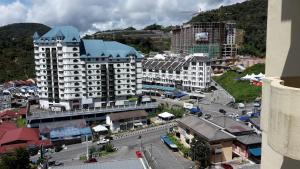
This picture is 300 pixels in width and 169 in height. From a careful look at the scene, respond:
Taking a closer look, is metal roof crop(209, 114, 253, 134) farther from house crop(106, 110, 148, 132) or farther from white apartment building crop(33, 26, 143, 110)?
white apartment building crop(33, 26, 143, 110)

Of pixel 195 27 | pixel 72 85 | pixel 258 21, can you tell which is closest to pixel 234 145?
pixel 72 85

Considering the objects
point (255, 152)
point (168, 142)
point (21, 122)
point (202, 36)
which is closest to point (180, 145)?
point (168, 142)

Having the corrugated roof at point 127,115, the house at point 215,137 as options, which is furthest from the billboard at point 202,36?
the house at point 215,137

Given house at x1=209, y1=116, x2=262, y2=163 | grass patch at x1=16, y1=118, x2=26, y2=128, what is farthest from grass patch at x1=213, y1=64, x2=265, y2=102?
grass patch at x1=16, y1=118, x2=26, y2=128

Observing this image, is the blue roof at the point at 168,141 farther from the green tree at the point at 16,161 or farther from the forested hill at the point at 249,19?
the forested hill at the point at 249,19

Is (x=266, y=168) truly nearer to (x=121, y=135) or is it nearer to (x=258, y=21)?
(x=121, y=135)
